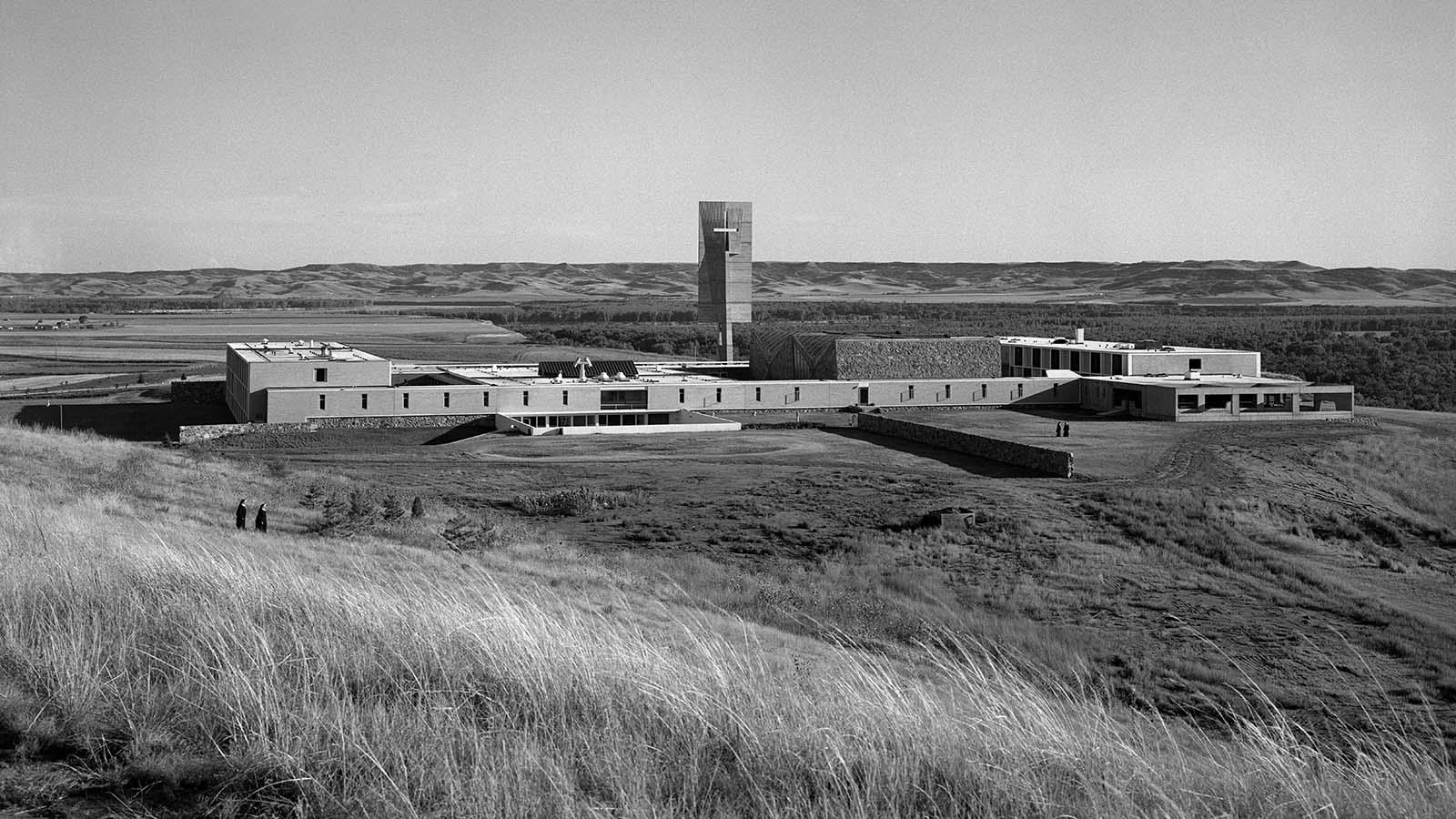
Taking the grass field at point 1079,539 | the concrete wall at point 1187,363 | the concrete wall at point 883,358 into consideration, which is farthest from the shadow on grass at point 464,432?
the concrete wall at point 1187,363

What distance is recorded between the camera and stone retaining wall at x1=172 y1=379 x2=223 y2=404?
6019cm

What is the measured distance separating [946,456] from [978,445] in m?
1.05

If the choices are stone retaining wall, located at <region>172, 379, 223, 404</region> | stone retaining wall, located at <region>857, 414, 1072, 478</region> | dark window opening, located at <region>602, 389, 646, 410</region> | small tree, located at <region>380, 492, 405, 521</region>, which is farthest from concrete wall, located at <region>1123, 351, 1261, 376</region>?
stone retaining wall, located at <region>172, 379, 223, 404</region>

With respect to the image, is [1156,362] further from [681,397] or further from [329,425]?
[329,425]

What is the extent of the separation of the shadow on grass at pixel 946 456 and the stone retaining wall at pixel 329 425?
1347 cm

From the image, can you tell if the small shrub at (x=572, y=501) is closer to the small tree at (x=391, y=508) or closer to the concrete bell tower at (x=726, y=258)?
the small tree at (x=391, y=508)

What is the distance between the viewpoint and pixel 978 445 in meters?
40.3

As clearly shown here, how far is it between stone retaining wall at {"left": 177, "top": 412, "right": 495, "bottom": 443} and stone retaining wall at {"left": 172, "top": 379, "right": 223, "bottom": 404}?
1506 cm

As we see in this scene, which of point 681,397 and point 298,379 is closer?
point 298,379

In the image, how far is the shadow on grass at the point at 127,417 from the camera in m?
47.6

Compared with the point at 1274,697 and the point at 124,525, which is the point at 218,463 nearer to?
the point at 124,525

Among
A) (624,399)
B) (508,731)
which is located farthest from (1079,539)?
(624,399)

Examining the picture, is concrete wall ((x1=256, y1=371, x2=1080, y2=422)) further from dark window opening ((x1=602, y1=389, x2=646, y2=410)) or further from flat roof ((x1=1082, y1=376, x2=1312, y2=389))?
flat roof ((x1=1082, y1=376, x2=1312, y2=389))

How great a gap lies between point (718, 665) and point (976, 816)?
72.1 inches
